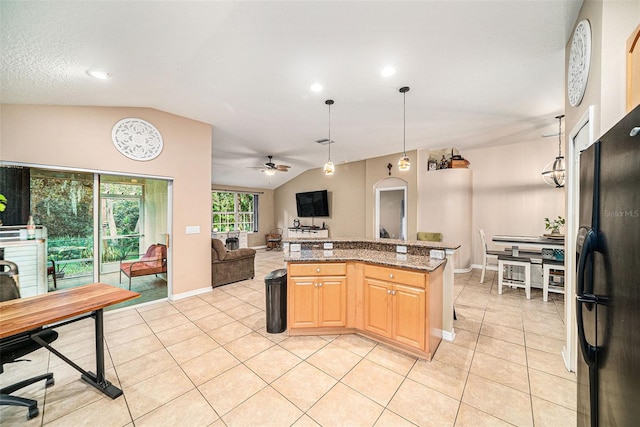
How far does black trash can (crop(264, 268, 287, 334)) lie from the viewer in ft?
9.29

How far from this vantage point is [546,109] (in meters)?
3.62

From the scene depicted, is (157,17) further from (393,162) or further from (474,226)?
(474,226)

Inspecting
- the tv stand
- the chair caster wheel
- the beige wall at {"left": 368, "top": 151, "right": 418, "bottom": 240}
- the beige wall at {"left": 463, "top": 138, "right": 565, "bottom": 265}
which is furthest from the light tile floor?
the tv stand

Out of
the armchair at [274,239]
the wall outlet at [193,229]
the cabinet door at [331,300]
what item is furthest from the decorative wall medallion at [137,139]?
the armchair at [274,239]

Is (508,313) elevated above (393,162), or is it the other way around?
(393,162)

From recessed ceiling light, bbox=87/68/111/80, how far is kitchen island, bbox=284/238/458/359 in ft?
8.90

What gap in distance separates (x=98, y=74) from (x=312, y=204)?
639cm

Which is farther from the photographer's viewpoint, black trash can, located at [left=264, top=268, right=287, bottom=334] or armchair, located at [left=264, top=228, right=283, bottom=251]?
armchair, located at [left=264, top=228, right=283, bottom=251]

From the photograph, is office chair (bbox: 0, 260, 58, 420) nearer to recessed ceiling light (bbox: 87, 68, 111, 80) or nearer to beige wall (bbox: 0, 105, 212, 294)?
beige wall (bbox: 0, 105, 212, 294)

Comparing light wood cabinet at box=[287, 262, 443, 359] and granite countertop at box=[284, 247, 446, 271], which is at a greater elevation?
granite countertop at box=[284, 247, 446, 271]

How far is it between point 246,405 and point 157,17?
3013 mm

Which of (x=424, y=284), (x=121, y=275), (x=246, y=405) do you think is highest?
(x=424, y=284)

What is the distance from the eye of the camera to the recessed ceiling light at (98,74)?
2.38 m

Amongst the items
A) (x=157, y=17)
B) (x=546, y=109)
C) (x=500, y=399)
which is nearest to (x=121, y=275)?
(x=157, y=17)
